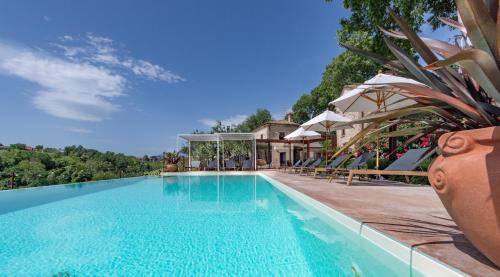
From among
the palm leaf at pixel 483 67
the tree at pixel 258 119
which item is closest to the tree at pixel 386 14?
the palm leaf at pixel 483 67

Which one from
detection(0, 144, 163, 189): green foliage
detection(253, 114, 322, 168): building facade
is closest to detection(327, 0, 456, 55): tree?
detection(0, 144, 163, 189): green foliage

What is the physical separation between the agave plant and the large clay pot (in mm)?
215

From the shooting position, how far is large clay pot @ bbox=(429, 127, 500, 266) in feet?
4.74

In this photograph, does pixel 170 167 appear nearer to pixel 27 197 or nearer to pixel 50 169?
pixel 50 169

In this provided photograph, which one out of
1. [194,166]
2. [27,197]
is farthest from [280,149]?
[27,197]

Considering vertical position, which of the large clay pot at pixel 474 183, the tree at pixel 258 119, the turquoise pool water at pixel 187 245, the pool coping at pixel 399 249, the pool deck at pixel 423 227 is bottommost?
the turquoise pool water at pixel 187 245

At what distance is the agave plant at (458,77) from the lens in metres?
1.41

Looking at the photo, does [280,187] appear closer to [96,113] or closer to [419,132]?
[419,132]

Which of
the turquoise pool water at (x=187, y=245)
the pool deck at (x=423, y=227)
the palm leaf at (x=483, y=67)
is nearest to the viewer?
the palm leaf at (x=483, y=67)

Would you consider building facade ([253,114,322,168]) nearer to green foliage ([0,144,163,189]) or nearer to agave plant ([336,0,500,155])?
green foliage ([0,144,163,189])

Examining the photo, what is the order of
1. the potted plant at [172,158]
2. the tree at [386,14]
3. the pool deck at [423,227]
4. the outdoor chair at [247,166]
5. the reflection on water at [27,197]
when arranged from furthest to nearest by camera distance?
1. the outdoor chair at [247,166]
2. the potted plant at [172,158]
3. the tree at [386,14]
4. the reflection on water at [27,197]
5. the pool deck at [423,227]

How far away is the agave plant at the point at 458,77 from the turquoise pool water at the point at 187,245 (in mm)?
1357

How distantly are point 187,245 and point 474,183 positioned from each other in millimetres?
3235

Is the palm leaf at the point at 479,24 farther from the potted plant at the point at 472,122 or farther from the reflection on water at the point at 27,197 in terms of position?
the reflection on water at the point at 27,197
